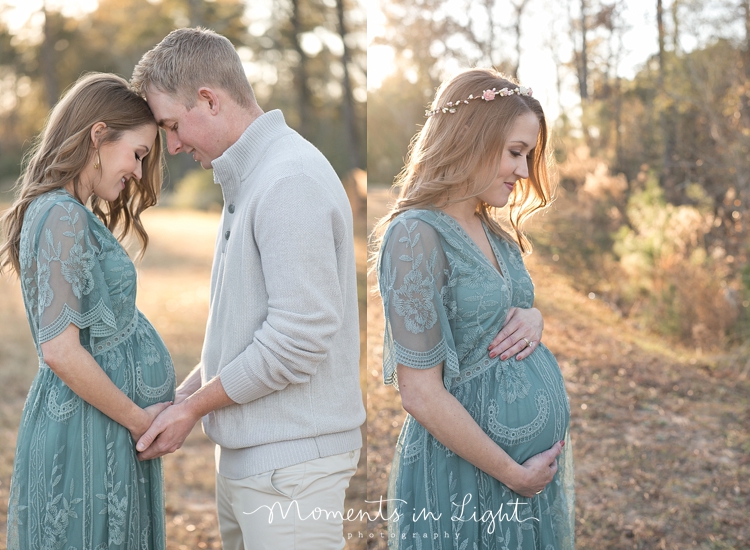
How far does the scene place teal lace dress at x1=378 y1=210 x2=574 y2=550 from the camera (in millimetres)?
1705

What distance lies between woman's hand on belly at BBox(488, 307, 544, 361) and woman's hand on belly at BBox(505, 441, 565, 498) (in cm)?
27

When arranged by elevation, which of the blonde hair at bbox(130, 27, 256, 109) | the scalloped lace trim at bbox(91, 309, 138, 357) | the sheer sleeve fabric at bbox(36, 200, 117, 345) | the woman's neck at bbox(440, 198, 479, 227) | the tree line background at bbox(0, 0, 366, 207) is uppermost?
the tree line background at bbox(0, 0, 366, 207)

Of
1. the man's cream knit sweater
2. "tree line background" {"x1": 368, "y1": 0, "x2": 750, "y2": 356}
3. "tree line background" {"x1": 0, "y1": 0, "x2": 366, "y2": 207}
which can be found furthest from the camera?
"tree line background" {"x1": 0, "y1": 0, "x2": 366, "y2": 207}

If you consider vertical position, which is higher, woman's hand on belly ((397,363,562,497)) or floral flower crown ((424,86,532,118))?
floral flower crown ((424,86,532,118))

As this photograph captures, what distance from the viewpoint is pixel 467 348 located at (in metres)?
1.82

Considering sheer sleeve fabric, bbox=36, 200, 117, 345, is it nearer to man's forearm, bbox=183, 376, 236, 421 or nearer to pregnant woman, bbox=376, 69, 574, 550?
man's forearm, bbox=183, 376, 236, 421

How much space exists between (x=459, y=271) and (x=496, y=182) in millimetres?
281

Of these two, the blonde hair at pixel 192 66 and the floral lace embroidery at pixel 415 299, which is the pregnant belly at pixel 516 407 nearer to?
the floral lace embroidery at pixel 415 299

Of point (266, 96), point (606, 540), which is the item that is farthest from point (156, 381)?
point (266, 96)

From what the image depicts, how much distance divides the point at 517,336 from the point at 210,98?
102cm

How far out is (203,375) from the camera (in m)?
1.88

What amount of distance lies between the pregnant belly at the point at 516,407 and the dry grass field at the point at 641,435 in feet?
4.86

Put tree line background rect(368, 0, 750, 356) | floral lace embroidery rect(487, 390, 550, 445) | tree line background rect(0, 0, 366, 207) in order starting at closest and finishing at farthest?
floral lace embroidery rect(487, 390, 550, 445), tree line background rect(368, 0, 750, 356), tree line background rect(0, 0, 366, 207)

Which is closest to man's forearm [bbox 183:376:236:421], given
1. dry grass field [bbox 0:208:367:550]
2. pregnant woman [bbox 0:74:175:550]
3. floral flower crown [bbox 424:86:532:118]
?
pregnant woman [bbox 0:74:175:550]
